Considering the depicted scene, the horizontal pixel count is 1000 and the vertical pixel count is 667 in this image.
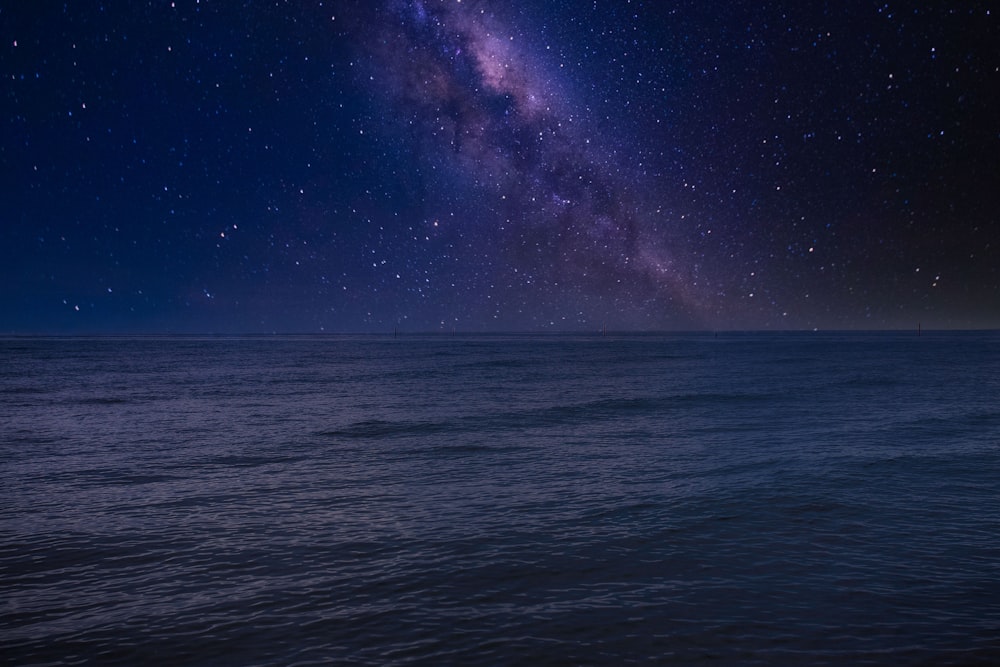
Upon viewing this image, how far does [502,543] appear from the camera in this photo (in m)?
Answer: 9.23

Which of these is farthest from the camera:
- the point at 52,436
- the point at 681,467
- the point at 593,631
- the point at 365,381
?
the point at 365,381

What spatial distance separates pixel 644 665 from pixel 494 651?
1288mm

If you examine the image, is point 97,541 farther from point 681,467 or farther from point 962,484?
point 962,484

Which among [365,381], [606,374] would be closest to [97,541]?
[365,381]

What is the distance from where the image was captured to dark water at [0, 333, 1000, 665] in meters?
6.38

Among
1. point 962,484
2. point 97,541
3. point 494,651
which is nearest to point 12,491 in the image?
point 97,541

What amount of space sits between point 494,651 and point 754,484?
823 cm

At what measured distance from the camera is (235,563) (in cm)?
854

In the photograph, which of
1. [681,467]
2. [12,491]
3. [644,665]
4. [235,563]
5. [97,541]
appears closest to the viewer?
[644,665]

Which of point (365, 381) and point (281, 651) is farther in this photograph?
point (365, 381)

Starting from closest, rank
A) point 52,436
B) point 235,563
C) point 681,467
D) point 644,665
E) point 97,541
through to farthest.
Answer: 1. point 644,665
2. point 235,563
3. point 97,541
4. point 681,467
5. point 52,436

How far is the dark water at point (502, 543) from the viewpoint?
638 cm

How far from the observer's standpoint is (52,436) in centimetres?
1927

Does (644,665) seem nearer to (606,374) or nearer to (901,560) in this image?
(901,560)
